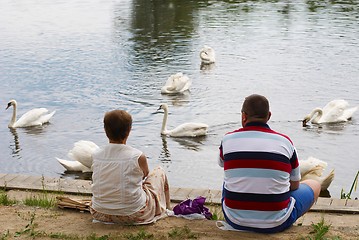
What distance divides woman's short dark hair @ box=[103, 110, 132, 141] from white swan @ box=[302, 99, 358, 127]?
7.99 meters

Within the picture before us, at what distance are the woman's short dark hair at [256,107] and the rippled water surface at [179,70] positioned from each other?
4.39 metres

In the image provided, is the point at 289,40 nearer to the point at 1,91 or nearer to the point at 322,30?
the point at 322,30

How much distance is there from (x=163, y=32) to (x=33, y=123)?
12418mm

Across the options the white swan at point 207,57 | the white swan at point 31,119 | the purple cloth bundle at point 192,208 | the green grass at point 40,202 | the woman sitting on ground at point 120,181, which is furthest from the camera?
the white swan at point 207,57

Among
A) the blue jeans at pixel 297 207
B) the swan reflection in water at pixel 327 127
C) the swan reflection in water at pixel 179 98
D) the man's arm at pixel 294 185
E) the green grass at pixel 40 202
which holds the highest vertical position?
the man's arm at pixel 294 185

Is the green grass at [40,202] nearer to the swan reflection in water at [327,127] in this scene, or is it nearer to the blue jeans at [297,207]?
the blue jeans at [297,207]

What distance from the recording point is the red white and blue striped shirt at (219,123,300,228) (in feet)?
18.7

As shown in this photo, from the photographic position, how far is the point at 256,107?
577cm

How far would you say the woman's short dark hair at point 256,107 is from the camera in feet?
18.9

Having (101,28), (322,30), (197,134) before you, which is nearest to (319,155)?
(197,134)

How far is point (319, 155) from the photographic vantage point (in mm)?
11820

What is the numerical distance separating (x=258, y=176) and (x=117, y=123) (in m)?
1.32

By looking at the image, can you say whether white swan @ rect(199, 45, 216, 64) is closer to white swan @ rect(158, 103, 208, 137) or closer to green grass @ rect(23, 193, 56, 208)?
white swan @ rect(158, 103, 208, 137)

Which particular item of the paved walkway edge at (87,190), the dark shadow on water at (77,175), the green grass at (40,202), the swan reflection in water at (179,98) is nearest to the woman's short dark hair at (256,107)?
the paved walkway edge at (87,190)
